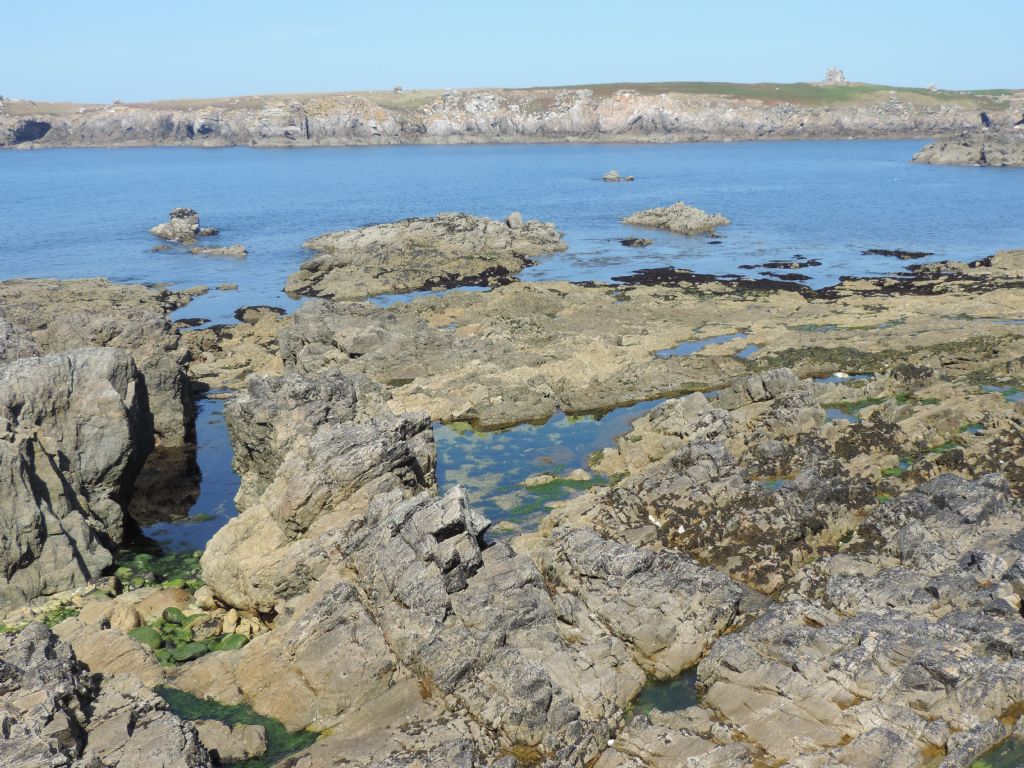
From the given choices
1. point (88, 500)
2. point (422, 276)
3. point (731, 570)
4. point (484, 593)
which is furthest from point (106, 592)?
point (422, 276)

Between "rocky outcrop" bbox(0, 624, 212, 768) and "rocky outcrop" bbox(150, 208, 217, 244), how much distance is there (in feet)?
309

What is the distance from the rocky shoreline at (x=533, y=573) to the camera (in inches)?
742

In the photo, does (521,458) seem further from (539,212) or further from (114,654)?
(539,212)

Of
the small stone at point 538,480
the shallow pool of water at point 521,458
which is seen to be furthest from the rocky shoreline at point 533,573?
the small stone at point 538,480

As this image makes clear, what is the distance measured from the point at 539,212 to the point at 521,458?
300 ft

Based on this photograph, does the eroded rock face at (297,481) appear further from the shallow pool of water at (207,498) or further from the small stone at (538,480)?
the small stone at (538,480)

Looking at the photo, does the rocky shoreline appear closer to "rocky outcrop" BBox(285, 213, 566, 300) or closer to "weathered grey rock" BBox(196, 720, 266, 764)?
"weathered grey rock" BBox(196, 720, 266, 764)

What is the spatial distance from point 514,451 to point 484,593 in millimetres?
16698

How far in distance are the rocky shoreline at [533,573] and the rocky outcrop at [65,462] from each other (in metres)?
0.11

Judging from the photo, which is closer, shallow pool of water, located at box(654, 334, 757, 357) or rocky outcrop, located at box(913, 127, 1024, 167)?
shallow pool of water, located at box(654, 334, 757, 357)

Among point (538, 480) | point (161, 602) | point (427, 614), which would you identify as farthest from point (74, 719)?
point (538, 480)

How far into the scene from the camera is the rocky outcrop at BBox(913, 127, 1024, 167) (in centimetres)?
18362

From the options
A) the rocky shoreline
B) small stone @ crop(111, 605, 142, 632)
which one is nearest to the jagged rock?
the rocky shoreline

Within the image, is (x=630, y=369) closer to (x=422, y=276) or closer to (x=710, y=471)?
(x=710, y=471)
